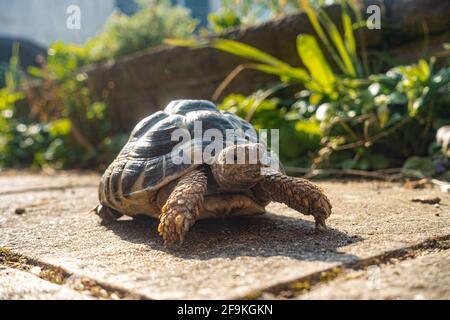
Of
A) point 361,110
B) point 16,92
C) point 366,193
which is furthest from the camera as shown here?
point 16,92

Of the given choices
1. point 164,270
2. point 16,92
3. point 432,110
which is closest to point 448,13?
point 432,110

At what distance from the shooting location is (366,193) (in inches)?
97.6

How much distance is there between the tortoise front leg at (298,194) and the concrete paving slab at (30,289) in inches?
30.4

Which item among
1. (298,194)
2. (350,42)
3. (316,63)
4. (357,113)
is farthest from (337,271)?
(350,42)

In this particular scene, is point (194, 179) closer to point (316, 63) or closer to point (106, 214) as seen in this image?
point (106, 214)

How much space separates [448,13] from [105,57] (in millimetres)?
4377

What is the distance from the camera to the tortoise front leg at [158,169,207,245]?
1.48 meters

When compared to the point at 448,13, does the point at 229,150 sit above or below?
below

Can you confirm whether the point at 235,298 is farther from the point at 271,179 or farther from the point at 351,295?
the point at 271,179

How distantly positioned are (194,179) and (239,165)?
0.15 metres
